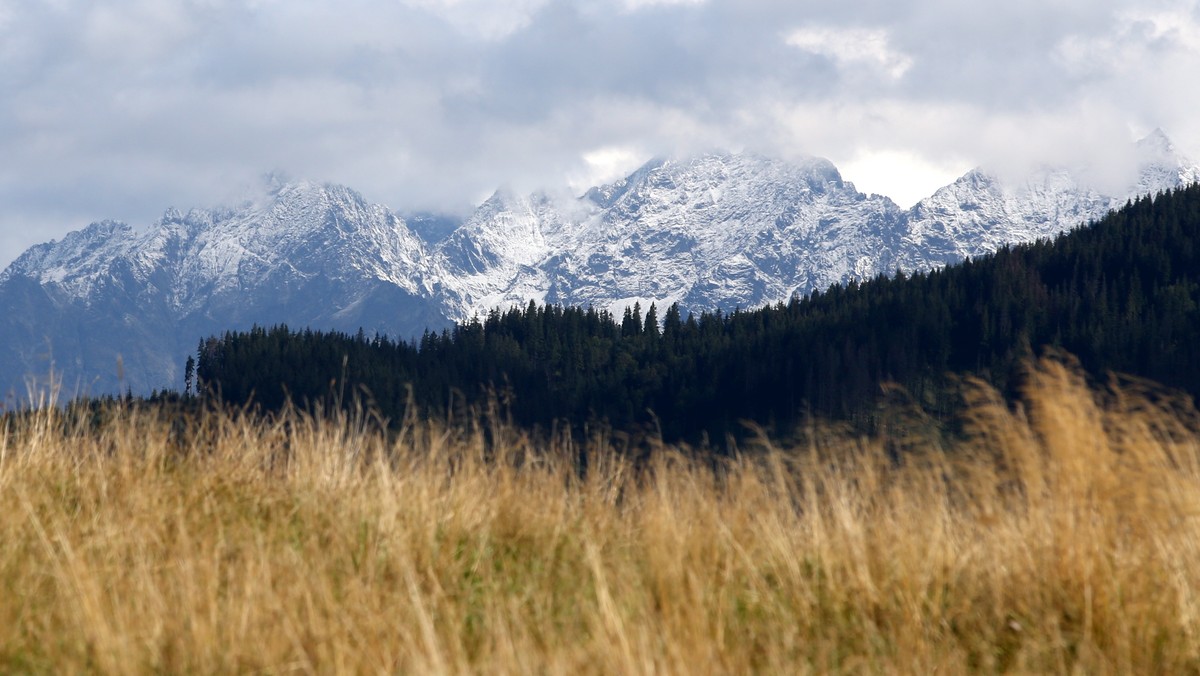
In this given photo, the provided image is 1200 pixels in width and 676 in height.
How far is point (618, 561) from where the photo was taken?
257 inches

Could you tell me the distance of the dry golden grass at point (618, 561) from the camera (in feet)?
16.4

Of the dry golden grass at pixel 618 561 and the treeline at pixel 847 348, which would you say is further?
the treeline at pixel 847 348

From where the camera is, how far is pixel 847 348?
446ft

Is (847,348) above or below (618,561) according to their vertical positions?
above

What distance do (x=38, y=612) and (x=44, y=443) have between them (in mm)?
3381

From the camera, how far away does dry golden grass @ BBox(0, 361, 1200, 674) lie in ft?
16.4

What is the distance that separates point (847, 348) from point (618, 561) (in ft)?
435

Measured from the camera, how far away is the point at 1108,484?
6062 millimetres

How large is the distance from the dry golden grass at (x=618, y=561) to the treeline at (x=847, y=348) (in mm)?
109710

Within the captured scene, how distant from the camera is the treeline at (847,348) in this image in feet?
413

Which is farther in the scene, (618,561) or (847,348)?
(847,348)

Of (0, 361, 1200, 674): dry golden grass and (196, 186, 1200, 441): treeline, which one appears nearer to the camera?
(0, 361, 1200, 674): dry golden grass

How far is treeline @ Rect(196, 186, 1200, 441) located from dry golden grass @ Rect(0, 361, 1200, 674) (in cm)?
10971

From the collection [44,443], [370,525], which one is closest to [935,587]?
[370,525]
